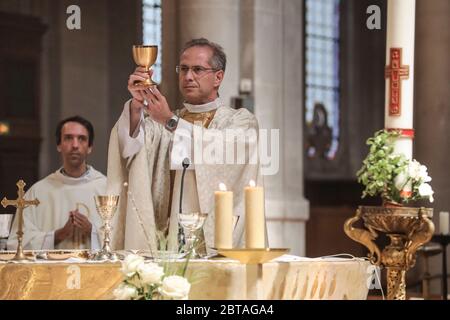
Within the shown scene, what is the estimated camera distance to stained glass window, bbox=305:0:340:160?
20.1 meters

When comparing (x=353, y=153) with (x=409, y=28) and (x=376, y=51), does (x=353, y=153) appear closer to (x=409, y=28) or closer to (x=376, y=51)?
(x=376, y=51)

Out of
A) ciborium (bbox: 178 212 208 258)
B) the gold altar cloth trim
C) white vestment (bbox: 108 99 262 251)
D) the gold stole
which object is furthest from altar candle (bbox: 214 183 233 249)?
the gold stole

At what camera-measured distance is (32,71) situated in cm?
1480

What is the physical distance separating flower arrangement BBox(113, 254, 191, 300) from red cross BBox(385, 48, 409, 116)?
162cm

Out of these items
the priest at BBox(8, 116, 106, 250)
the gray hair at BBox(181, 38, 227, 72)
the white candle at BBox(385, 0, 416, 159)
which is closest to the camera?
the white candle at BBox(385, 0, 416, 159)

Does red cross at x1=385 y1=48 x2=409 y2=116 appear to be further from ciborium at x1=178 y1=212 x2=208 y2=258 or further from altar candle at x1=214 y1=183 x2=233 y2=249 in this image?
altar candle at x1=214 y1=183 x2=233 y2=249

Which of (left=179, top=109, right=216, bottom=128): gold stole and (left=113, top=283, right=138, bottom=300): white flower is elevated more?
(left=179, top=109, right=216, bottom=128): gold stole

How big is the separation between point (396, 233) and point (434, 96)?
715 centimetres

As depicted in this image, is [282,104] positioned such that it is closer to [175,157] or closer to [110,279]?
[175,157]

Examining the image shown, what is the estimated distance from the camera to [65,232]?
8.00 m

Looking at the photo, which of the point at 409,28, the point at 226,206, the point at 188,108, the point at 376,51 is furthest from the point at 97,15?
the point at 226,206

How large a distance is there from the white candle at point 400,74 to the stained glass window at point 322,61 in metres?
14.5

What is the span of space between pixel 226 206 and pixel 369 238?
1.23 m

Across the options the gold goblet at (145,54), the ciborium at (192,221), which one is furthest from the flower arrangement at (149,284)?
the gold goblet at (145,54)
